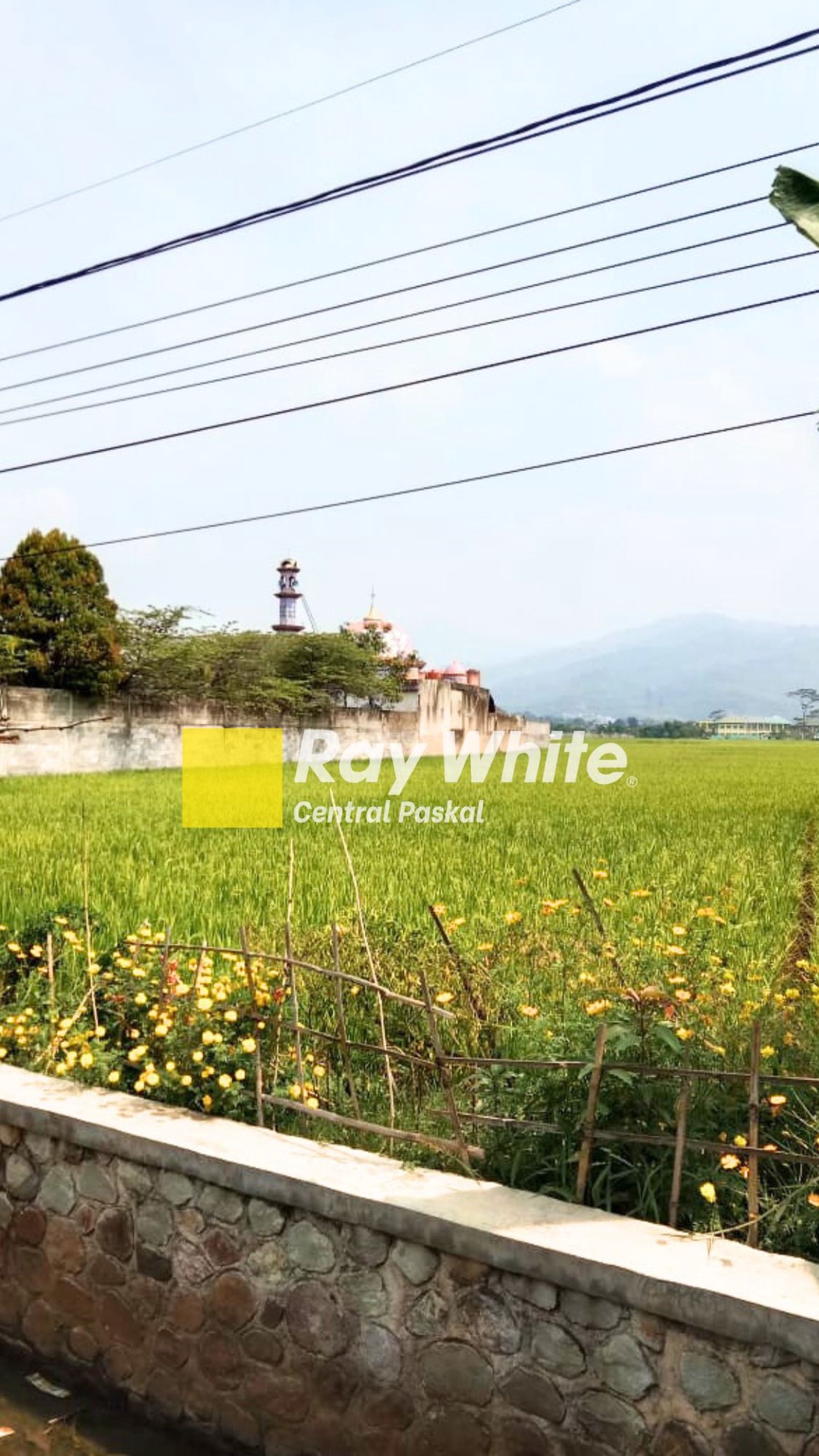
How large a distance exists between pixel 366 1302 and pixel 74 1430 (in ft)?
3.66

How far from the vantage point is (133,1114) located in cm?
340

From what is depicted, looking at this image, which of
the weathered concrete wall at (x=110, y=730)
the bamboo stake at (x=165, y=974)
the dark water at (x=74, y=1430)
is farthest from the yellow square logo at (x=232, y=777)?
the dark water at (x=74, y=1430)

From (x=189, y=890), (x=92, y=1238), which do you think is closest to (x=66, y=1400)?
(x=92, y=1238)

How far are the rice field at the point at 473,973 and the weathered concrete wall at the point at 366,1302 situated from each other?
231mm

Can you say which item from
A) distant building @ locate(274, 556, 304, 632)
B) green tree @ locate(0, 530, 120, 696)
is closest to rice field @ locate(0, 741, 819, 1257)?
green tree @ locate(0, 530, 120, 696)

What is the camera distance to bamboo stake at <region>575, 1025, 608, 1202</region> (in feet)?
9.09

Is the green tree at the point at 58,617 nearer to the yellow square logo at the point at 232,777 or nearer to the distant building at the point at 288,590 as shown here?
the yellow square logo at the point at 232,777

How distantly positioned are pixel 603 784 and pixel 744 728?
167502mm

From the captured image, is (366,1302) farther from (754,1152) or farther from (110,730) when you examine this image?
(110,730)

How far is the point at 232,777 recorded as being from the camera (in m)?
19.4

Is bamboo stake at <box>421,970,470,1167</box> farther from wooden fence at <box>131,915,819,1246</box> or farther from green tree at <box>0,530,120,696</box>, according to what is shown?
green tree at <box>0,530,120,696</box>

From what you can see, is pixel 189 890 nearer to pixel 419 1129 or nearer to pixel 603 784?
pixel 419 1129

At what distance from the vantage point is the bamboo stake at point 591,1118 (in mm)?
2770

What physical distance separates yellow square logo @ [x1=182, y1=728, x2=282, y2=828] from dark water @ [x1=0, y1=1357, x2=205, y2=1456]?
27.3 feet
